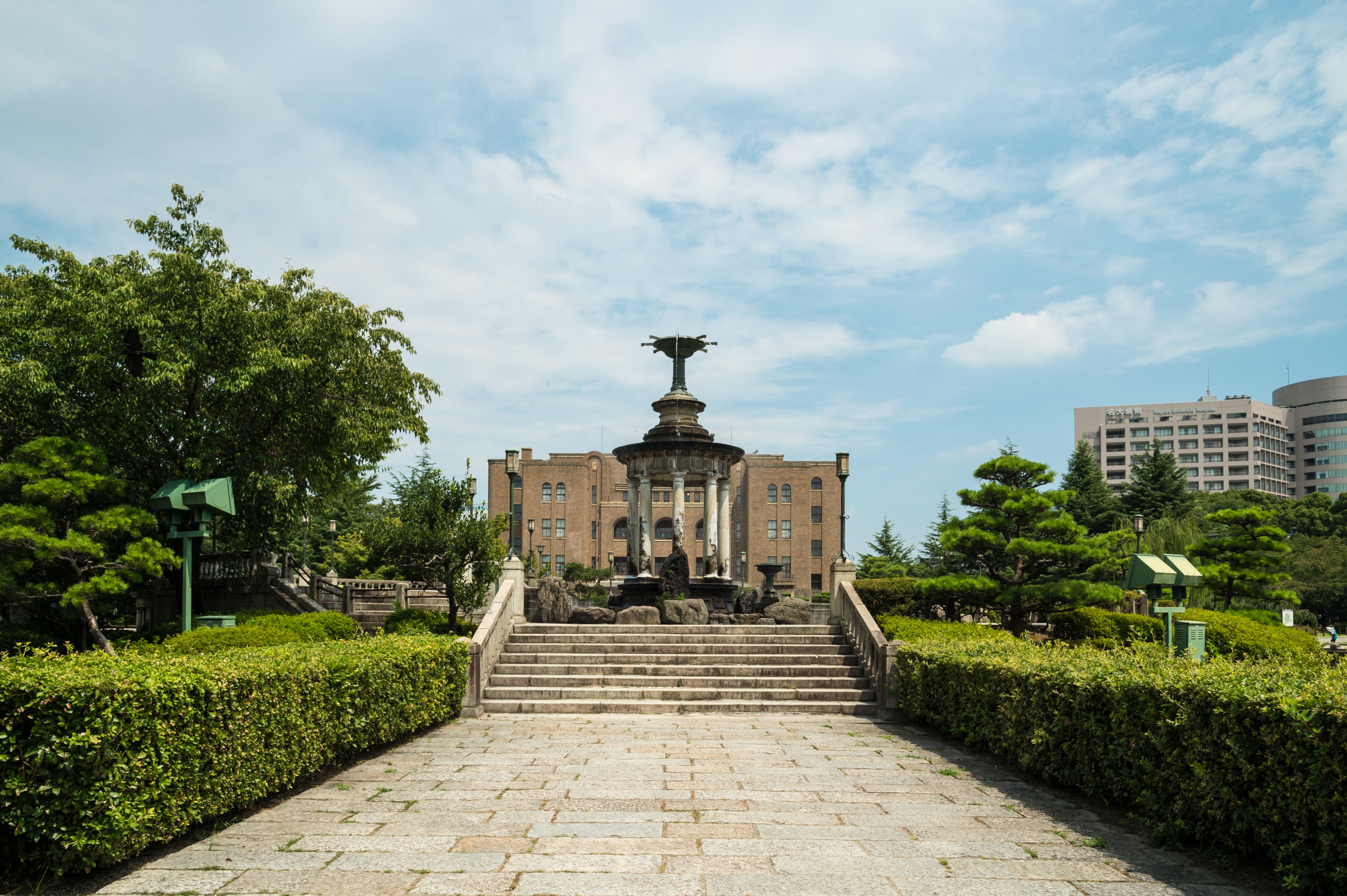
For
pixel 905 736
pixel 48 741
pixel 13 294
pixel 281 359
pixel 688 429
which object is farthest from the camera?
pixel 688 429

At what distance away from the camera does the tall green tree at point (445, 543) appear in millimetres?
20719

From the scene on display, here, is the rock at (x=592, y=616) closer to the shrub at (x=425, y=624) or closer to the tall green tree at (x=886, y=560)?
the shrub at (x=425, y=624)

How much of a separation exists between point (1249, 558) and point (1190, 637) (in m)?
15.5

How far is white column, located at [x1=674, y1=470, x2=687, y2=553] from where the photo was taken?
2520 cm

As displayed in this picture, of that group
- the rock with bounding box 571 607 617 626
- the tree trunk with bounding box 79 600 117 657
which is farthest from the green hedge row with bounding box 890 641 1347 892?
the tree trunk with bounding box 79 600 117 657

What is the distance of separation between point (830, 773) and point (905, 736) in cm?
336

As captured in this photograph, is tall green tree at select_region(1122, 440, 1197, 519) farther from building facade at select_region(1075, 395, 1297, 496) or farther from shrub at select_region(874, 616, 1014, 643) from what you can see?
building facade at select_region(1075, 395, 1297, 496)

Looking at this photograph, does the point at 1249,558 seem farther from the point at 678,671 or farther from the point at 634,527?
the point at 678,671

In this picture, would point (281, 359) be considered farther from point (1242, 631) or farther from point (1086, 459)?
point (1086, 459)

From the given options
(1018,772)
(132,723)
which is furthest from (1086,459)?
(132,723)

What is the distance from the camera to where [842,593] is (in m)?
17.5

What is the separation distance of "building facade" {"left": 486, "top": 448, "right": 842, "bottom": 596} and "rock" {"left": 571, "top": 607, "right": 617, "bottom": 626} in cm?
5013

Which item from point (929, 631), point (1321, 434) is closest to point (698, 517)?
point (929, 631)

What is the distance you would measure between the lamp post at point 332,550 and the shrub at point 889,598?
19441 millimetres
